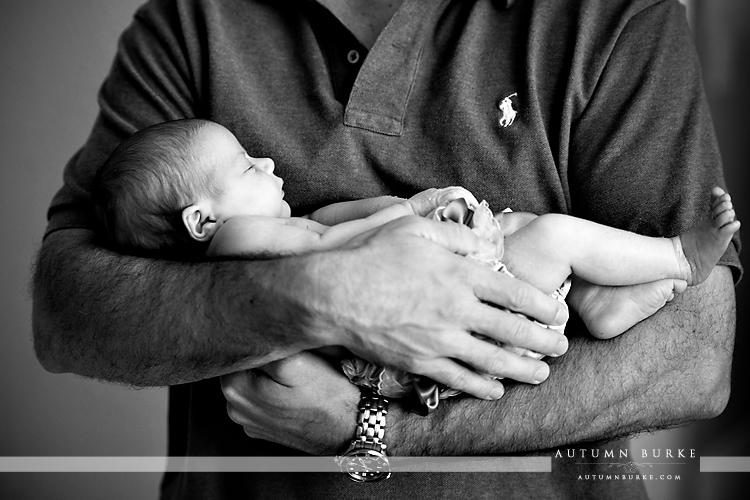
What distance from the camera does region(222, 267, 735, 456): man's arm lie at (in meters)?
1.04

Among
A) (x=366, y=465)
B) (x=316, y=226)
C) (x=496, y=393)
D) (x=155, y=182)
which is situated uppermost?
(x=155, y=182)

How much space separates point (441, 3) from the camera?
1.35 metres

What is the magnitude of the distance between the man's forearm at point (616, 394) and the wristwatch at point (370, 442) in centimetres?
3

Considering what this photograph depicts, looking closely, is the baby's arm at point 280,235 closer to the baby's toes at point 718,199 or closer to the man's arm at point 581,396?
the man's arm at point 581,396

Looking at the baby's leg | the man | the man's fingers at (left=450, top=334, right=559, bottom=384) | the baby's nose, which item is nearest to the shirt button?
the man

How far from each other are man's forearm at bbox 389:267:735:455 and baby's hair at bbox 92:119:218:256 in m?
0.53

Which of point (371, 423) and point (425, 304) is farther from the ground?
point (425, 304)

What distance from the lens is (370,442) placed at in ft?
3.47

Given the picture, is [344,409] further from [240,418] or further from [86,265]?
[86,265]

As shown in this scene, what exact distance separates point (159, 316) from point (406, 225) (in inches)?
17.0

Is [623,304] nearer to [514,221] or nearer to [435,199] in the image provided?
[514,221]

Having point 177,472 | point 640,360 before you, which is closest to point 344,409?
point 640,360

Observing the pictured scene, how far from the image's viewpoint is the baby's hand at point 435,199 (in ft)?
3.53

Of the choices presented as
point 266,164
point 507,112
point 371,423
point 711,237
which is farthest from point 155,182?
point 711,237
